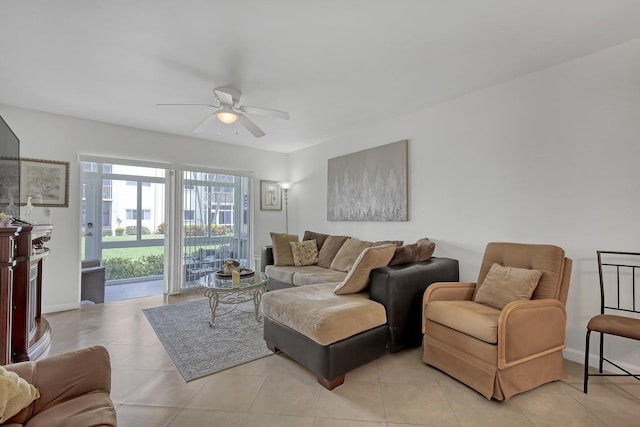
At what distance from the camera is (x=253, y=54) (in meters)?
2.31

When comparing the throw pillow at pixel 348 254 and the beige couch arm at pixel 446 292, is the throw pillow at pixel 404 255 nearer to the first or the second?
the beige couch arm at pixel 446 292

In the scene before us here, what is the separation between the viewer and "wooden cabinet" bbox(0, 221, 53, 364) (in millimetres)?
1834

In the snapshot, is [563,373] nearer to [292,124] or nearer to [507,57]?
[507,57]

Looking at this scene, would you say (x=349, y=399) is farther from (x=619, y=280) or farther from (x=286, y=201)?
(x=286, y=201)

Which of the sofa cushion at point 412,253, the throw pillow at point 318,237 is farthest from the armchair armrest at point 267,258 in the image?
the sofa cushion at point 412,253

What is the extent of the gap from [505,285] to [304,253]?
2.64 m

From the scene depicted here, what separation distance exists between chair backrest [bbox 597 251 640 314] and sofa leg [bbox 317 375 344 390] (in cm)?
198

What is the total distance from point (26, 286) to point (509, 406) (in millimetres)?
3470

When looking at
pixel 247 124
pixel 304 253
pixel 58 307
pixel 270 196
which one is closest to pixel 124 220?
pixel 58 307

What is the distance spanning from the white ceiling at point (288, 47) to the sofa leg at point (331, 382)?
2409 mm

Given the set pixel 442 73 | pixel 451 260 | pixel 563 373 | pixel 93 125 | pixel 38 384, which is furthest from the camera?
pixel 93 125

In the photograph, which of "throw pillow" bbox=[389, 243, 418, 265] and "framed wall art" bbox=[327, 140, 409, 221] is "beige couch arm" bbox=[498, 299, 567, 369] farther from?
"framed wall art" bbox=[327, 140, 409, 221]

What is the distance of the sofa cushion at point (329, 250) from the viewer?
414cm

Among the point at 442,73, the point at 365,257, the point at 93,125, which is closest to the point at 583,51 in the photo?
the point at 442,73
